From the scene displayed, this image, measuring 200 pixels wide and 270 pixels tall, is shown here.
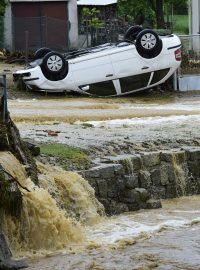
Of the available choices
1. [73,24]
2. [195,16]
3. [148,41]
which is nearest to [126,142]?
[148,41]

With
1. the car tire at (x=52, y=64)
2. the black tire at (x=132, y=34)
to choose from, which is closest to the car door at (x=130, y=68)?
the black tire at (x=132, y=34)

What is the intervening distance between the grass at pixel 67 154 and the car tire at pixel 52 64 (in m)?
11.4

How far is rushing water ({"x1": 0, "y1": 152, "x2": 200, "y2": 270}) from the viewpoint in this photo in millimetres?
13211

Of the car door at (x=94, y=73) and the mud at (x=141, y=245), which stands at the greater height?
the car door at (x=94, y=73)

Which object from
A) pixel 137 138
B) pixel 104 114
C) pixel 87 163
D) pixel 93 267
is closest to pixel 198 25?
pixel 104 114

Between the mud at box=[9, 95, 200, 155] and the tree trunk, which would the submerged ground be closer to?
the mud at box=[9, 95, 200, 155]

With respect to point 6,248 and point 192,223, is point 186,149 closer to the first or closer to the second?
point 192,223

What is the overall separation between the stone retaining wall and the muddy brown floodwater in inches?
11.2

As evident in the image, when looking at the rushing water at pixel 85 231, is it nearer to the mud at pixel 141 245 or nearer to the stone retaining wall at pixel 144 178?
the mud at pixel 141 245

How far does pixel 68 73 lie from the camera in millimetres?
29453

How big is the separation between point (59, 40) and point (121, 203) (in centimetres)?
2450

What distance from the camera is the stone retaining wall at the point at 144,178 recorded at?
16.5 meters

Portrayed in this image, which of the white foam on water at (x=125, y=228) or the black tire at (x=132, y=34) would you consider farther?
the black tire at (x=132, y=34)

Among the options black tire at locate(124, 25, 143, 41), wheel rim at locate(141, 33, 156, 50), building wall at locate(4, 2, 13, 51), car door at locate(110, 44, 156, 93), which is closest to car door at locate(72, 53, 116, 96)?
car door at locate(110, 44, 156, 93)
